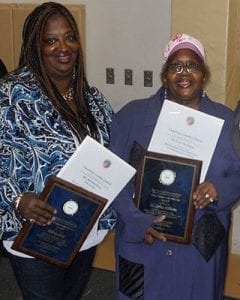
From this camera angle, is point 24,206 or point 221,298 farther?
point 221,298

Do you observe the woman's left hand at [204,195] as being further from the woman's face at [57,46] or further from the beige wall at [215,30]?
the beige wall at [215,30]

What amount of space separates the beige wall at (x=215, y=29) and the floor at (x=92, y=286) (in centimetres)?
139

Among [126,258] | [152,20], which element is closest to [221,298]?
[126,258]

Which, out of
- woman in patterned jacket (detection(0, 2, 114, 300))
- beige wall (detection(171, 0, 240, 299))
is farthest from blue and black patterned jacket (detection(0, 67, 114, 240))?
beige wall (detection(171, 0, 240, 299))

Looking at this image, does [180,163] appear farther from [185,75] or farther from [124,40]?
[124,40]

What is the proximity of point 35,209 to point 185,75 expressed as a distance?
711mm

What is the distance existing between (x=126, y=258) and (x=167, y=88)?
0.68 meters

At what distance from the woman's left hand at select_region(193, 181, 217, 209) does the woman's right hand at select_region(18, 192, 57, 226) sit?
1.67 feet

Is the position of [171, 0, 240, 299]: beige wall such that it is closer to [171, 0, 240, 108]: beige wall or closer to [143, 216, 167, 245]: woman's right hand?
[171, 0, 240, 108]: beige wall

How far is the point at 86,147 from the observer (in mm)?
1982

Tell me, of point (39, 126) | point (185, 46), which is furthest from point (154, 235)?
point (185, 46)

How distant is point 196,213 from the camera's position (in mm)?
2086

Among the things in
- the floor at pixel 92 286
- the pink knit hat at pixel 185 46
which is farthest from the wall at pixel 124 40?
the pink knit hat at pixel 185 46

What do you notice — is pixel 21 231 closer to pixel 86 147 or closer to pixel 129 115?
pixel 86 147
